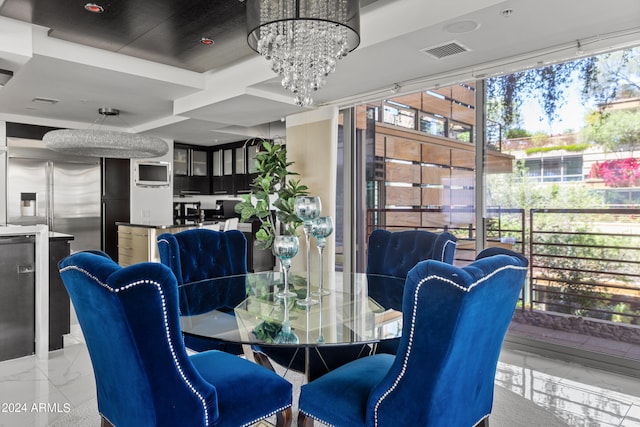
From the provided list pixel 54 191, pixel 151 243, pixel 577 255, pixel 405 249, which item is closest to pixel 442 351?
pixel 405 249

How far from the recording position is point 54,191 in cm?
618

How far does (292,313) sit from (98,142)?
3.54 metres

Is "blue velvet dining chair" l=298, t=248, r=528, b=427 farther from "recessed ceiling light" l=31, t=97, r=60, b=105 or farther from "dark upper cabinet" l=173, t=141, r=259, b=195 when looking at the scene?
"dark upper cabinet" l=173, t=141, r=259, b=195

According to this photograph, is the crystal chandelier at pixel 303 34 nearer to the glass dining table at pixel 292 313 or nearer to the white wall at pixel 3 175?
the glass dining table at pixel 292 313

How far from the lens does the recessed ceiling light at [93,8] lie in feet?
9.48

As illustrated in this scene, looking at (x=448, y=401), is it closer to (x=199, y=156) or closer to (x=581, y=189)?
(x=581, y=189)

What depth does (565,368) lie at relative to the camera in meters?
3.00

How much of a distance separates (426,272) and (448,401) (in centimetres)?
42

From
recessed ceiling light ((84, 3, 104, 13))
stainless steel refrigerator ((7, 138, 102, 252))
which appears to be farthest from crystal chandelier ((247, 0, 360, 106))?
stainless steel refrigerator ((7, 138, 102, 252))

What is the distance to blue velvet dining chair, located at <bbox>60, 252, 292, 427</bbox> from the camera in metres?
1.15

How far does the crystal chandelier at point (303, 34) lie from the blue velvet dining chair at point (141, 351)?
5.12 ft

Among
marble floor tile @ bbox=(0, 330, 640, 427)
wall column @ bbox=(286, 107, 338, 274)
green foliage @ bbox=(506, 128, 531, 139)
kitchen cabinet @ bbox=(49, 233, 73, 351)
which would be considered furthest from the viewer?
wall column @ bbox=(286, 107, 338, 274)

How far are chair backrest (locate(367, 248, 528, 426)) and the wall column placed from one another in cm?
324

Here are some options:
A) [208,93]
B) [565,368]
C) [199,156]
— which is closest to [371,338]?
[565,368]
